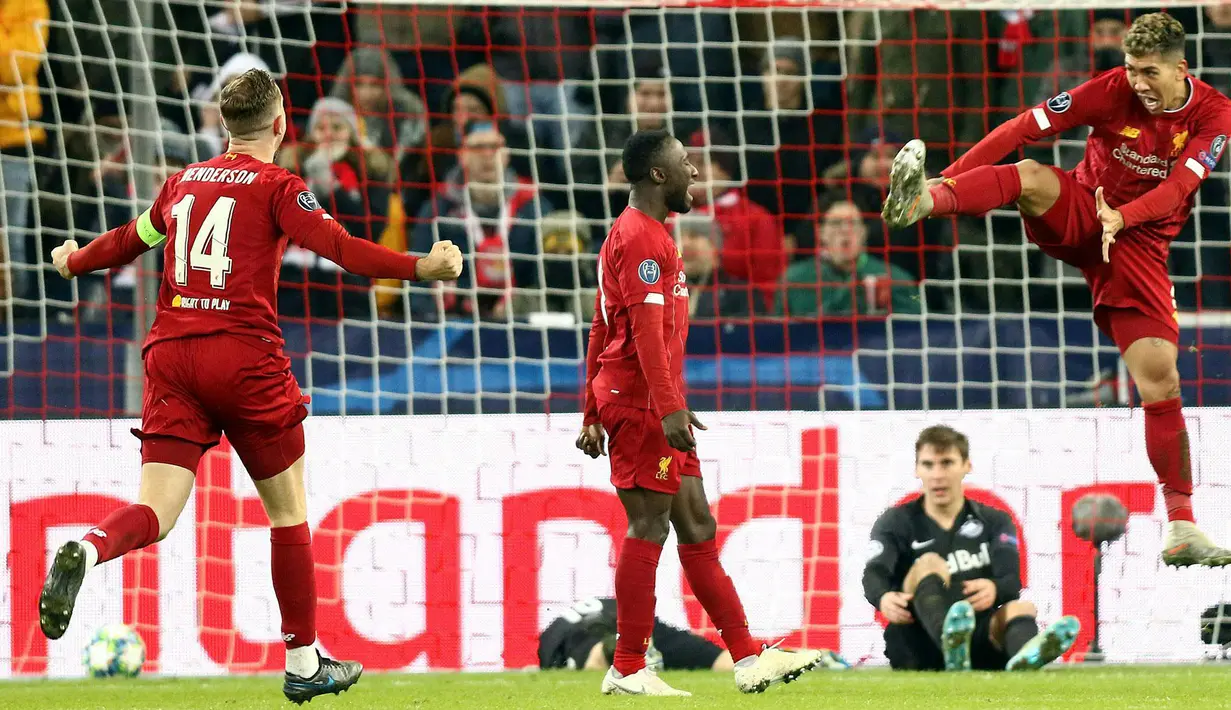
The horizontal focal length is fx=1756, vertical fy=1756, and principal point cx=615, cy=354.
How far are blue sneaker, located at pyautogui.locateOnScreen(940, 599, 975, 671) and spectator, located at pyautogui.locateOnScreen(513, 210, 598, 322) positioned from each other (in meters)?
2.68

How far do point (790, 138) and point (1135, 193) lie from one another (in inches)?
139

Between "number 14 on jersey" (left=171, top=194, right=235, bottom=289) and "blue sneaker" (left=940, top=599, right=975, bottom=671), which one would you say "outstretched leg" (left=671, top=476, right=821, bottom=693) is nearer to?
"blue sneaker" (left=940, top=599, right=975, bottom=671)

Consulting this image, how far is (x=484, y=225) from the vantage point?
912 cm

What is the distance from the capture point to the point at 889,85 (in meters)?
9.55

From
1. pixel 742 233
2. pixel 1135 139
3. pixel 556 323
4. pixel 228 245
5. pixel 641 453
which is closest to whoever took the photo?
pixel 228 245

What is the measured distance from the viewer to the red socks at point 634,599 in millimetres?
5742

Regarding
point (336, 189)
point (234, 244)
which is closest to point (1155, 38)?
point (234, 244)

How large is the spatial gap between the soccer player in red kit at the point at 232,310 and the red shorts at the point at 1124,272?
7.89 feet

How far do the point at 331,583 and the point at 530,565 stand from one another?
2.79ft

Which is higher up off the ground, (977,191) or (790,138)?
(790,138)

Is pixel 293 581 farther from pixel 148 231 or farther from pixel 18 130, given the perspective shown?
pixel 18 130

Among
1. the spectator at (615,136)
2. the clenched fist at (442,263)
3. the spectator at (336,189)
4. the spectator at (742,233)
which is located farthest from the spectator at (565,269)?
the clenched fist at (442,263)

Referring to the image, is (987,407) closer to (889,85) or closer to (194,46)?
(889,85)

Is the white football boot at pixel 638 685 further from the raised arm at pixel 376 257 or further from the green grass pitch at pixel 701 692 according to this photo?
the raised arm at pixel 376 257
